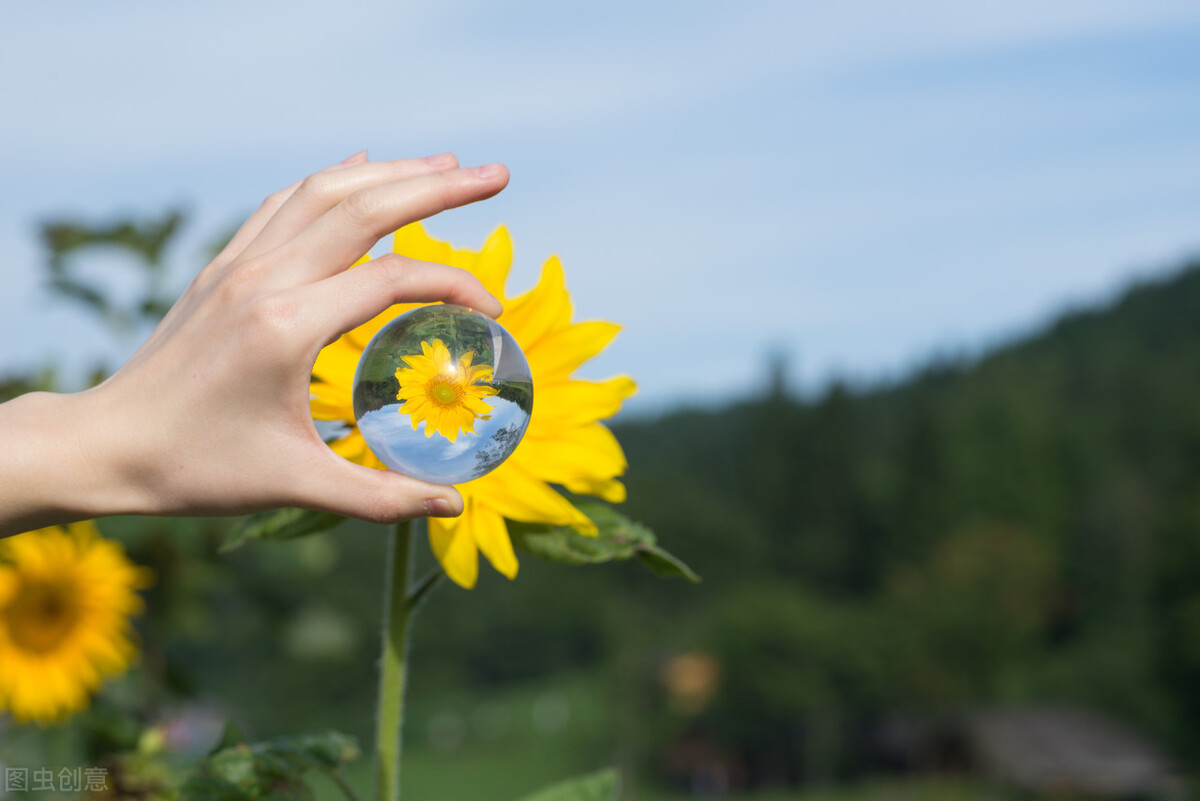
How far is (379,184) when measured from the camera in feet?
5.59

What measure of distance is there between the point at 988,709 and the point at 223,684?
46617 millimetres

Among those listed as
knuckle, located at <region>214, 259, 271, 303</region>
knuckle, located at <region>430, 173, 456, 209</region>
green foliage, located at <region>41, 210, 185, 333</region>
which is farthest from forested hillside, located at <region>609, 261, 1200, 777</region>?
knuckle, located at <region>214, 259, 271, 303</region>

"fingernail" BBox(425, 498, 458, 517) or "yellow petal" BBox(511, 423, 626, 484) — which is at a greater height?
"yellow petal" BBox(511, 423, 626, 484)

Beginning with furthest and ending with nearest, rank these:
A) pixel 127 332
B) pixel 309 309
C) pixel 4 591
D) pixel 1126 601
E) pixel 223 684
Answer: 1. pixel 1126 601
2. pixel 223 684
3. pixel 127 332
4. pixel 4 591
5. pixel 309 309

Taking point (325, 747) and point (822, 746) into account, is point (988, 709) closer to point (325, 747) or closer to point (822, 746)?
point (822, 746)

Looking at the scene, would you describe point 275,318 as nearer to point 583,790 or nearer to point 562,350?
point 562,350

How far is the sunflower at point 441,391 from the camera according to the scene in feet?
5.63

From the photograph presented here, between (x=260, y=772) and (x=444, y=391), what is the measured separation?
0.74m

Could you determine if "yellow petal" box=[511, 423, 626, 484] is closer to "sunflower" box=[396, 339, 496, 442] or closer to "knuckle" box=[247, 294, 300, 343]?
"sunflower" box=[396, 339, 496, 442]

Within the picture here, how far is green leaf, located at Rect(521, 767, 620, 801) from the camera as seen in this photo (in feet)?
6.71

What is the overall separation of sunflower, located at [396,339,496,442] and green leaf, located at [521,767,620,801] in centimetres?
74

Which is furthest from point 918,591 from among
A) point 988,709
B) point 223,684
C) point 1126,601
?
point 223,684

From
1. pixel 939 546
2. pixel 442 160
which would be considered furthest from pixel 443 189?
pixel 939 546

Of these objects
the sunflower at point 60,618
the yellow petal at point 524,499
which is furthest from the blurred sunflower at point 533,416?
the sunflower at point 60,618
